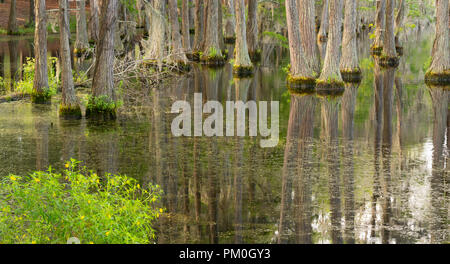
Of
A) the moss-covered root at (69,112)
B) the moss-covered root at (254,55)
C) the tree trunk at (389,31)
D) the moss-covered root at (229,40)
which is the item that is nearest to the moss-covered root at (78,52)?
the moss-covered root at (254,55)

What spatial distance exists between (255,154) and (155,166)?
97.2 inches

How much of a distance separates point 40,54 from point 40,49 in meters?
Answer: 0.20

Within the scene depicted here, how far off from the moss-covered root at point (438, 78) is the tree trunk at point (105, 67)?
576 inches

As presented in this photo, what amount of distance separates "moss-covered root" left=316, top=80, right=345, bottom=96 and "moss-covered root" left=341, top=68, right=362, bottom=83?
4.13m

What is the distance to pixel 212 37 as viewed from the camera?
34.4 meters

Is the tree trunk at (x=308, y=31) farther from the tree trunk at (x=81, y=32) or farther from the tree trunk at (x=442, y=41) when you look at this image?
the tree trunk at (x=81, y=32)

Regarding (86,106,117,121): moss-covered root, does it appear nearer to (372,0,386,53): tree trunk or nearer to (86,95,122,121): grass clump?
(86,95,122,121): grass clump

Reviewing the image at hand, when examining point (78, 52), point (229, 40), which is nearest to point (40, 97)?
point (78, 52)

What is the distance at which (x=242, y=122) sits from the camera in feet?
62.5

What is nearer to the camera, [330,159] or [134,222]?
[134,222]

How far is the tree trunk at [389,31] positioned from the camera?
3506 cm

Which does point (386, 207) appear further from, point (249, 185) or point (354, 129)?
point (354, 129)
